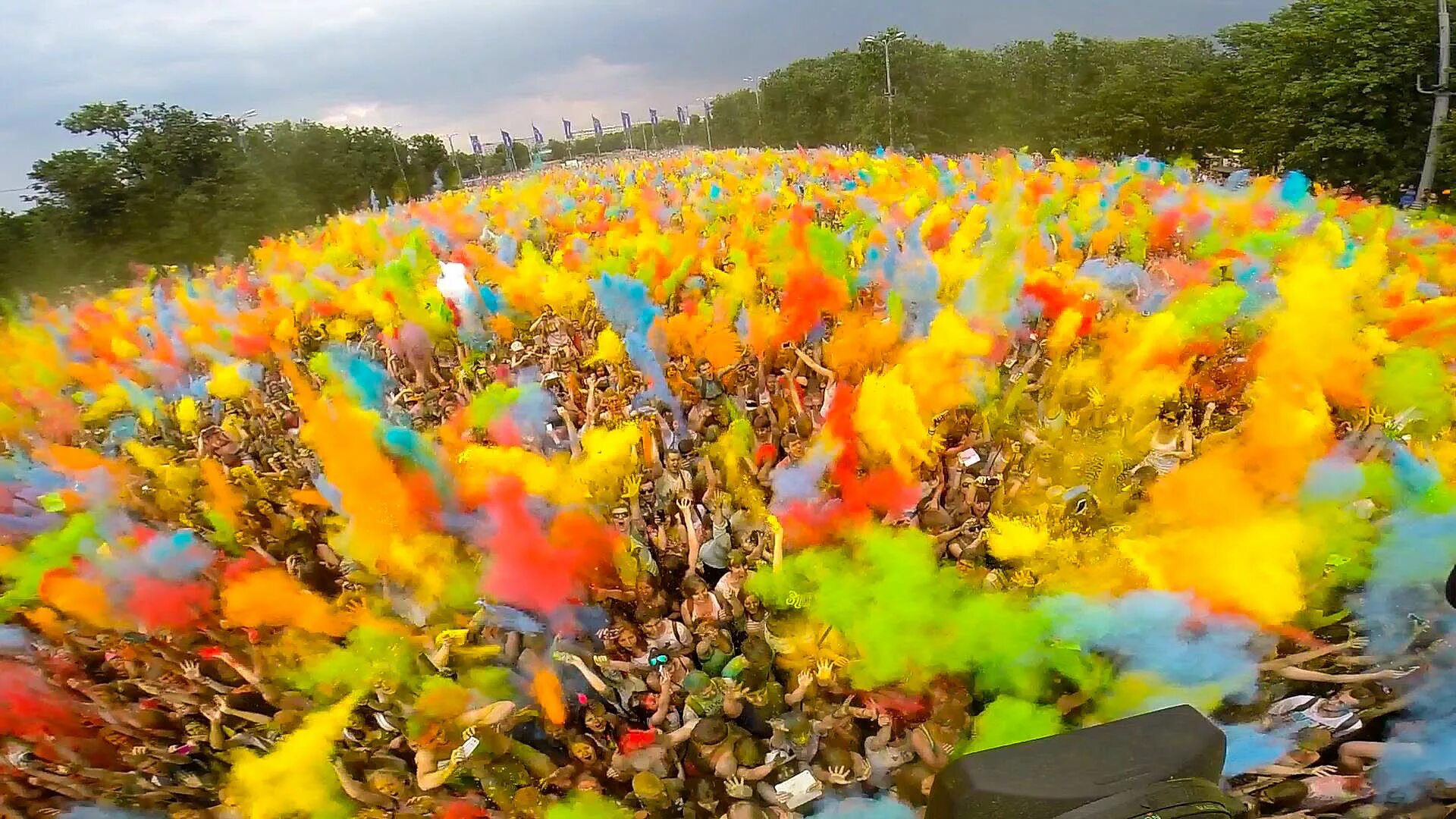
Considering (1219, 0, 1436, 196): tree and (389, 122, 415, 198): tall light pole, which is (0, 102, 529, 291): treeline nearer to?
(389, 122, 415, 198): tall light pole

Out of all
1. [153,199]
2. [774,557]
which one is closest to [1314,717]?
[774,557]

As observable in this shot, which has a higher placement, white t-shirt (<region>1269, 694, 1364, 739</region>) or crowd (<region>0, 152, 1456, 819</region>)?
crowd (<region>0, 152, 1456, 819</region>)

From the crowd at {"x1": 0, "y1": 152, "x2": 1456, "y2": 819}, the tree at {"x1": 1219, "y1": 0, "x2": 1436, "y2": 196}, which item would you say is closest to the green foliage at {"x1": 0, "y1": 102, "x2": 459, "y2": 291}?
the crowd at {"x1": 0, "y1": 152, "x2": 1456, "y2": 819}

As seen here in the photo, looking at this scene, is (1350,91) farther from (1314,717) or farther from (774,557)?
(774,557)

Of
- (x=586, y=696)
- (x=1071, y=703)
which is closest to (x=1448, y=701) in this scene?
(x=1071, y=703)

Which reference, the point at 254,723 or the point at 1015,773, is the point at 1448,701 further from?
the point at 254,723
